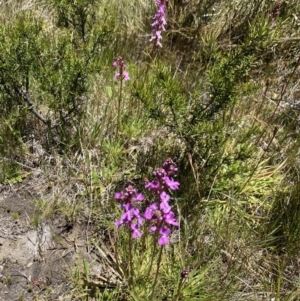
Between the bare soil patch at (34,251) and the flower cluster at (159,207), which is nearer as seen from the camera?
the flower cluster at (159,207)

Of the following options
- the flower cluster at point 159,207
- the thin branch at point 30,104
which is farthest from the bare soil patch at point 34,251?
the flower cluster at point 159,207

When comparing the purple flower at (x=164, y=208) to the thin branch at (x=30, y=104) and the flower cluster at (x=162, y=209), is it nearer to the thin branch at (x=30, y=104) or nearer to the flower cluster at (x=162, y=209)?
the flower cluster at (x=162, y=209)

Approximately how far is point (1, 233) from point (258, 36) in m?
1.88

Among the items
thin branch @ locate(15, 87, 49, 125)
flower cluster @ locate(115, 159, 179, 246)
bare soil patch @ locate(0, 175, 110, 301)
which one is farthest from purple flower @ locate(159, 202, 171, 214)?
thin branch @ locate(15, 87, 49, 125)

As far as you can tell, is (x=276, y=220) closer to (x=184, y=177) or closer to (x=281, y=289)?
(x=281, y=289)

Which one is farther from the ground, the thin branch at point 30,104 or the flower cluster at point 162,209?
the flower cluster at point 162,209

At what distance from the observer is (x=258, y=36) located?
97.7 inches

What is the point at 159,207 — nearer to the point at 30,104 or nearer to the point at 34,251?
the point at 34,251

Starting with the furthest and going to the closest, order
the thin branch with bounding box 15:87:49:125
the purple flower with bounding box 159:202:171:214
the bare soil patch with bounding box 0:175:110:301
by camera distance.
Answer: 1. the thin branch with bounding box 15:87:49:125
2. the bare soil patch with bounding box 0:175:110:301
3. the purple flower with bounding box 159:202:171:214

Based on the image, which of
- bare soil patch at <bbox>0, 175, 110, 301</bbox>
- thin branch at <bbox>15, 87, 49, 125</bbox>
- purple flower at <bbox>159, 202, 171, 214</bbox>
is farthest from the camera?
thin branch at <bbox>15, 87, 49, 125</bbox>

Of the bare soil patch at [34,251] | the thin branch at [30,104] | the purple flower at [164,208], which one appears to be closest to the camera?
the purple flower at [164,208]

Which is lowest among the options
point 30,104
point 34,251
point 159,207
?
point 34,251

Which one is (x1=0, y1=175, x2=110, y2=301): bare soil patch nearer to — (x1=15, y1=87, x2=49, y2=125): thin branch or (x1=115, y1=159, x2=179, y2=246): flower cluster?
(x1=15, y1=87, x2=49, y2=125): thin branch

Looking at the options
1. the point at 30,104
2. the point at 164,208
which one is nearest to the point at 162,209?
the point at 164,208
